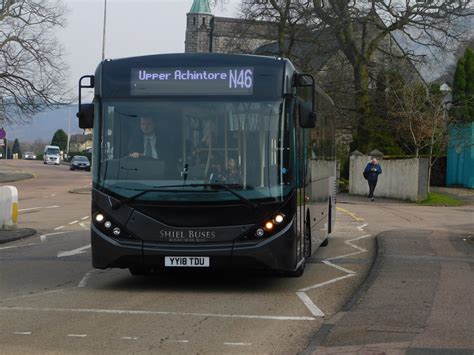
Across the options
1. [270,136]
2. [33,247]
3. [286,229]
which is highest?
[270,136]

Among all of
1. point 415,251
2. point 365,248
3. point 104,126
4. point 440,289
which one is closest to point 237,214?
point 104,126

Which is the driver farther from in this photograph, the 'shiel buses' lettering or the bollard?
the bollard

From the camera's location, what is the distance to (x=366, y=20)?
131 feet

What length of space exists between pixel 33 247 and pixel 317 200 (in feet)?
19.4

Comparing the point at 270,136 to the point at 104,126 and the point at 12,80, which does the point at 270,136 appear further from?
the point at 12,80

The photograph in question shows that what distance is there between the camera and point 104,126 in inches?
397

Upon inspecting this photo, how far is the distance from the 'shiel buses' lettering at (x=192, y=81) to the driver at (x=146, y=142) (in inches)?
15.6

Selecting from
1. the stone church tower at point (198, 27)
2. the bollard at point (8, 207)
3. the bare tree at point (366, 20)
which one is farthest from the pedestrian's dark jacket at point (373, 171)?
the stone church tower at point (198, 27)

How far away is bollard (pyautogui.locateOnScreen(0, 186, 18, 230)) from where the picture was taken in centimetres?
Answer: 1786

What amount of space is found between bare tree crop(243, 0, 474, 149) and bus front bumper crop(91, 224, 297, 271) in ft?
102

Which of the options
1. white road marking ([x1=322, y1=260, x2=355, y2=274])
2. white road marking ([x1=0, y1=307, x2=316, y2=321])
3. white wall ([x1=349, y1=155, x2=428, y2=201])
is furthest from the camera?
white wall ([x1=349, y1=155, x2=428, y2=201])

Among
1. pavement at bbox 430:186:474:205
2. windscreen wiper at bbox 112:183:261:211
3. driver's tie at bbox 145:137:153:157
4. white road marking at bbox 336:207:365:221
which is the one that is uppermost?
driver's tie at bbox 145:137:153:157

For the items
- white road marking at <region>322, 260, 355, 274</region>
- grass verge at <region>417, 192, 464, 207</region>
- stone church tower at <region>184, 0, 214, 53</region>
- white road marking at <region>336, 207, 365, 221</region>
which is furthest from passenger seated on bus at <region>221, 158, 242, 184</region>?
stone church tower at <region>184, 0, 214, 53</region>

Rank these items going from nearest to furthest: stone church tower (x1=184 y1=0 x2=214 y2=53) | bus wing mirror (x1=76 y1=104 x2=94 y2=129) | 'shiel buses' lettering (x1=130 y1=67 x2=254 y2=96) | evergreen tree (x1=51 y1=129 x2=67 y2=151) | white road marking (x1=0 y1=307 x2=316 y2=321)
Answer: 1. white road marking (x1=0 y1=307 x2=316 y2=321)
2. 'shiel buses' lettering (x1=130 y1=67 x2=254 y2=96)
3. bus wing mirror (x1=76 y1=104 x2=94 y2=129)
4. stone church tower (x1=184 y1=0 x2=214 y2=53)
5. evergreen tree (x1=51 y1=129 x2=67 y2=151)
